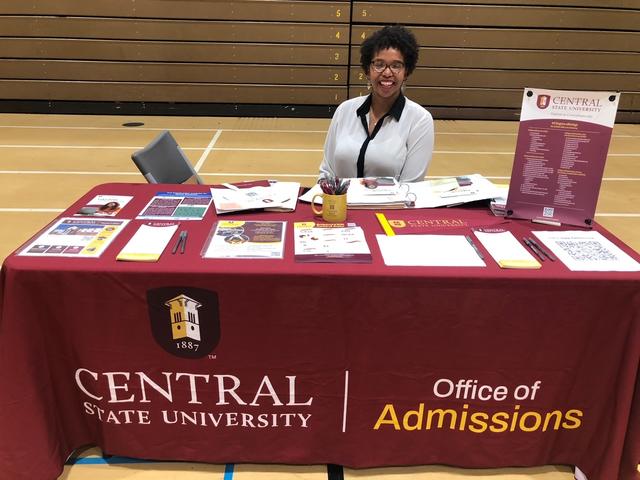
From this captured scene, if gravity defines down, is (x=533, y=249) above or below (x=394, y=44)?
below

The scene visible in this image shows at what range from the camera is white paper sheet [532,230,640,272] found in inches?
63.9

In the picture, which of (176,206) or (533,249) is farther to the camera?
(176,206)

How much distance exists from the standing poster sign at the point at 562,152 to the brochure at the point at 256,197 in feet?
2.94

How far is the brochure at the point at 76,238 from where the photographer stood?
1653 mm

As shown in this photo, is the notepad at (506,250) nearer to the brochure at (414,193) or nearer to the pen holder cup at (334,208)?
the brochure at (414,193)

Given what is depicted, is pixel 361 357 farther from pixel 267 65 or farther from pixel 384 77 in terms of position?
pixel 267 65

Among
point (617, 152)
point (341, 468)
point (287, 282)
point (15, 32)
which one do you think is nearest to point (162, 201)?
point (287, 282)

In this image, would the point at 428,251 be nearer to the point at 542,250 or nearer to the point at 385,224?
the point at 385,224

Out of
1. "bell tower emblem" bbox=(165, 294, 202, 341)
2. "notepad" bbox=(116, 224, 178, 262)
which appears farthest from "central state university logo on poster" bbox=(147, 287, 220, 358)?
"notepad" bbox=(116, 224, 178, 262)

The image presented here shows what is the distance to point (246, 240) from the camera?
1.78 meters

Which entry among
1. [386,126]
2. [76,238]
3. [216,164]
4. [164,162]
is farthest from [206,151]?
[76,238]

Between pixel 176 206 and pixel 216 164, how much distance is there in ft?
11.8

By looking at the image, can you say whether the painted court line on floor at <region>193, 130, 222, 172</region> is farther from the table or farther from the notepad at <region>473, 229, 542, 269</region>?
the notepad at <region>473, 229, 542, 269</region>

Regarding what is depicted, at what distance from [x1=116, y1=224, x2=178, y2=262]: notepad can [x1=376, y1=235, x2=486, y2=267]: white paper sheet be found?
73 cm
